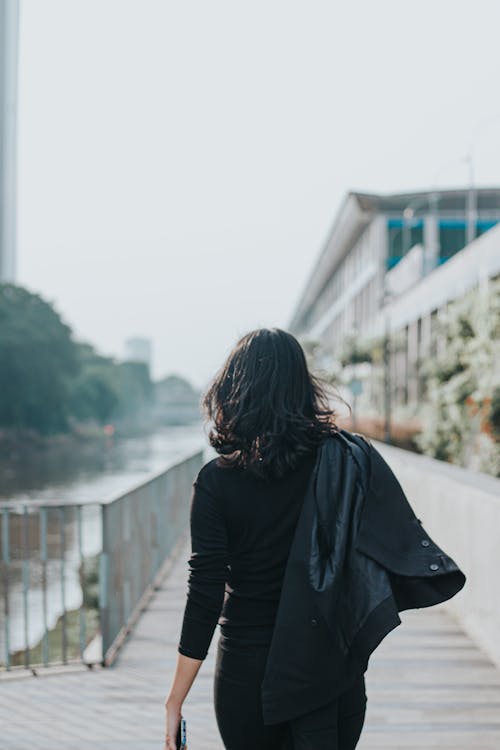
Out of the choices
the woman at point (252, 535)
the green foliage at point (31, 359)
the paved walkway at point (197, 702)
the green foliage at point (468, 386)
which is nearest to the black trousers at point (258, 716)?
the woman at point (252, 535)

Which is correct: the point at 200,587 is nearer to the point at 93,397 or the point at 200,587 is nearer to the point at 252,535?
the point at 252,535

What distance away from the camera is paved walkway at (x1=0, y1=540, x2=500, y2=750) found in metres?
4.67

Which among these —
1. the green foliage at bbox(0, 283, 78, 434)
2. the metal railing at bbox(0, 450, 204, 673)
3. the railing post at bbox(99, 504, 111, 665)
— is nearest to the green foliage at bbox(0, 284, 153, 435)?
the green foliage at bbox(0, 283, 78, 434)

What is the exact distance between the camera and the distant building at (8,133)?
440 ft

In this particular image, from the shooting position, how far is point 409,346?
105 feet

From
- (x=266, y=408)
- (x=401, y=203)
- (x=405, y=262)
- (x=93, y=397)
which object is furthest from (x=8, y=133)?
(x=266, y=408)

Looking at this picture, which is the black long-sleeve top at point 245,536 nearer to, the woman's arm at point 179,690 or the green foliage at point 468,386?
the woman's arm at point 179,690

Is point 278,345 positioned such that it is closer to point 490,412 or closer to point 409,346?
point 490,412

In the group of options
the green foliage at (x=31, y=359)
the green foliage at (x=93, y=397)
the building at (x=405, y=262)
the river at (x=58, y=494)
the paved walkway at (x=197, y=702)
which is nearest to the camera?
the paved walkway at (x=197, y=702)

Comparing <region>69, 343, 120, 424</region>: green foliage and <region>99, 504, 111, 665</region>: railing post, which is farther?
<region>69, 343, 120, 424</region>: green foliage

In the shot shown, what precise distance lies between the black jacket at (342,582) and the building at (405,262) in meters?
17.5

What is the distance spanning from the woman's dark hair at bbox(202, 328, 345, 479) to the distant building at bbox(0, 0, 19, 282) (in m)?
133

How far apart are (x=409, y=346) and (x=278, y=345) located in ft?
98.5

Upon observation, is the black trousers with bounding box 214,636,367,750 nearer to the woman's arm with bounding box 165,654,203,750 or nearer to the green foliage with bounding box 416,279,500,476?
the woman's arm with bounding box 165,654,203,750
